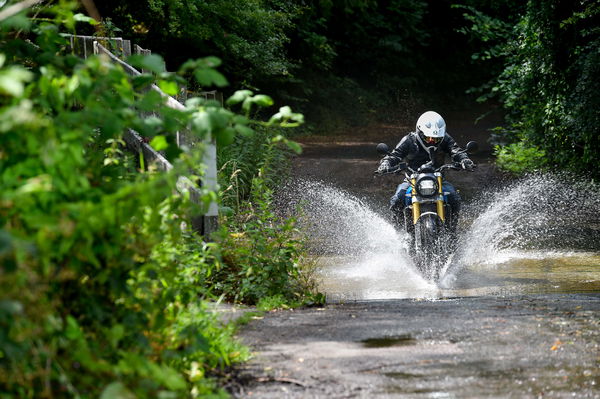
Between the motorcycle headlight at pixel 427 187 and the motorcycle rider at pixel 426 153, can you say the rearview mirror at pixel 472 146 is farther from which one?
the motorcycle headlight at pixel 427 187

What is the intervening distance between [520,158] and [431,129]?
8665mm

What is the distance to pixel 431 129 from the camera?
34.1 ft

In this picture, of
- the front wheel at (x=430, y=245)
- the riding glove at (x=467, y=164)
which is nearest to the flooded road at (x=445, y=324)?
the front wheel at (x=430, y=245)

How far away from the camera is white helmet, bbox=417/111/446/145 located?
34.1 ft

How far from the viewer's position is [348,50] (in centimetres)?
3247

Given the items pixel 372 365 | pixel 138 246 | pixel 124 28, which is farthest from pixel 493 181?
pixel 138 246

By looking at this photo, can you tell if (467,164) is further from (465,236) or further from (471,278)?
(465,236)

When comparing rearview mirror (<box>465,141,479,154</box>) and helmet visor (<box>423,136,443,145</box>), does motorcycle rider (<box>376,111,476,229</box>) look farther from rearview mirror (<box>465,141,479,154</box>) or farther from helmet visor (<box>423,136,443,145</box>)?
rearview mirror (<box>465,141,479,154</box>)

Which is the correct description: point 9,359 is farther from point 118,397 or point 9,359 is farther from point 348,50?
point 348,50

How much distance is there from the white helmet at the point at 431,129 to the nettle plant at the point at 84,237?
627 centimetres

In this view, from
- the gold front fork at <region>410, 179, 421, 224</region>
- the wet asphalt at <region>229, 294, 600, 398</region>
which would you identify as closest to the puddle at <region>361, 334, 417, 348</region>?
the wet asphalt at <region>229, 294, 600, 398</region>

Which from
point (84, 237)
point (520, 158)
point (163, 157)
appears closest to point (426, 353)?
point (84, 237)

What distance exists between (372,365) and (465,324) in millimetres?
1260

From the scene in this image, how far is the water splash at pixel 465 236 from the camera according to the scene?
9.65 m
